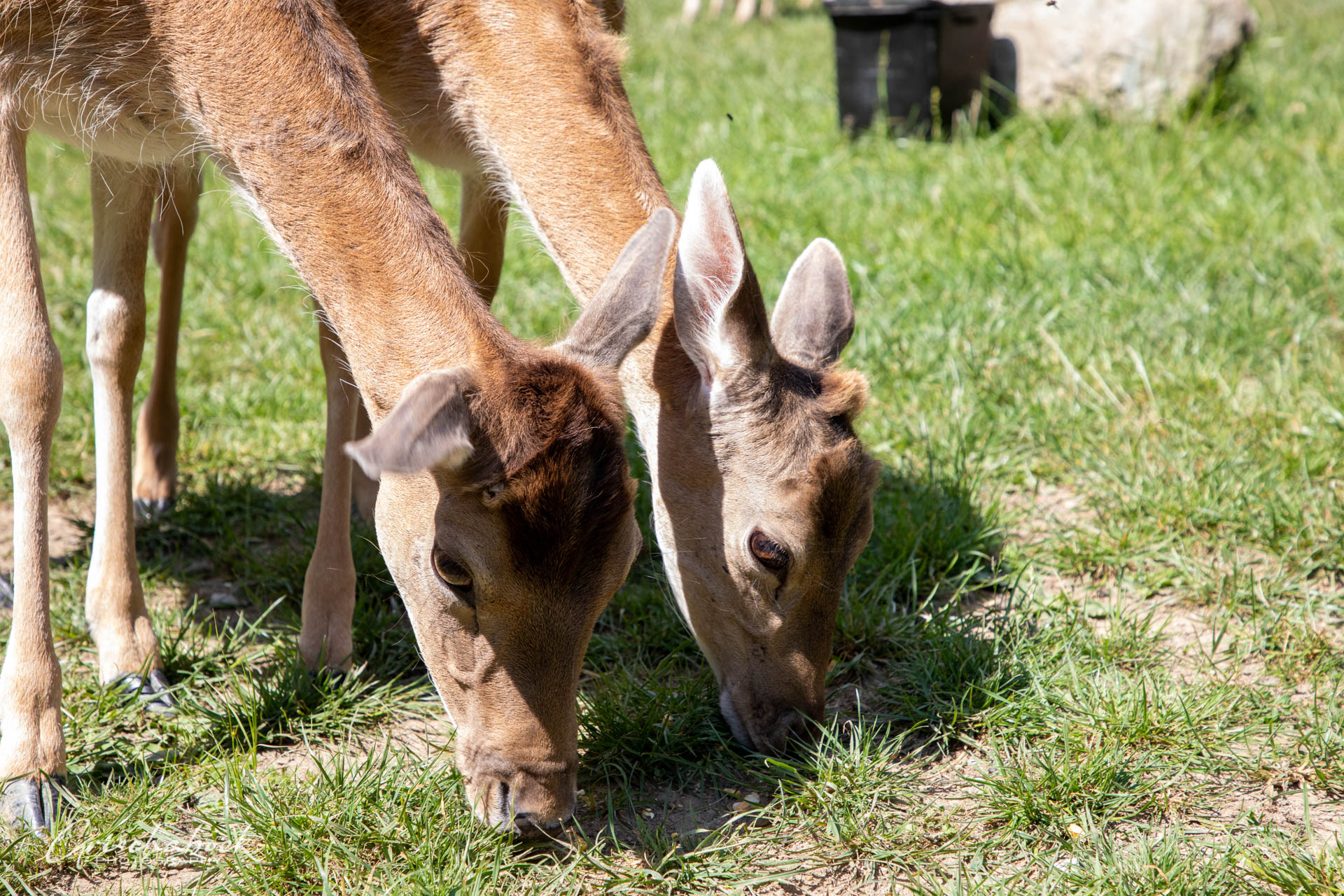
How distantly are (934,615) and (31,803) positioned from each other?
2830 mm

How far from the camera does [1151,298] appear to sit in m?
6.22

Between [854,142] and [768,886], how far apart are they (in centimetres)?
678

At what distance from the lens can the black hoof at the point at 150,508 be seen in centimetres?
491

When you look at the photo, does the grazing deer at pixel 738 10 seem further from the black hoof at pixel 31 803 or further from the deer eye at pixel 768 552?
the black hoof at pixel 31 803

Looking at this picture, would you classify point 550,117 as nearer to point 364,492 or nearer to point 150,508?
point 364,492

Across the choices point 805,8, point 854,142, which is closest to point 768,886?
point 854,142

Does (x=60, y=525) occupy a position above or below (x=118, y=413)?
below

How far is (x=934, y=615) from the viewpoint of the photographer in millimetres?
4195

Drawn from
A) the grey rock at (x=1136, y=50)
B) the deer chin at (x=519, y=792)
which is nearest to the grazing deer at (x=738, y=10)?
the grey rock at (x=1136, y=50)

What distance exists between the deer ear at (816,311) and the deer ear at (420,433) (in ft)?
4.01

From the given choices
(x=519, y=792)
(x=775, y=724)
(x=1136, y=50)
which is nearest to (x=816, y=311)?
(x=775, y=724)

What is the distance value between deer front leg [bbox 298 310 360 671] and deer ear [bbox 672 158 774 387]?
4.07 ft

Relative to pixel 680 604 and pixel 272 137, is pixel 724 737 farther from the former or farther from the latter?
pixel 272 137

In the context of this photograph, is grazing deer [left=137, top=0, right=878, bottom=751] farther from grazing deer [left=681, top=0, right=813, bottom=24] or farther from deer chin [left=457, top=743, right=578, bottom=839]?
grazing deer [left=681, top=0, right=813, bottom=24]
